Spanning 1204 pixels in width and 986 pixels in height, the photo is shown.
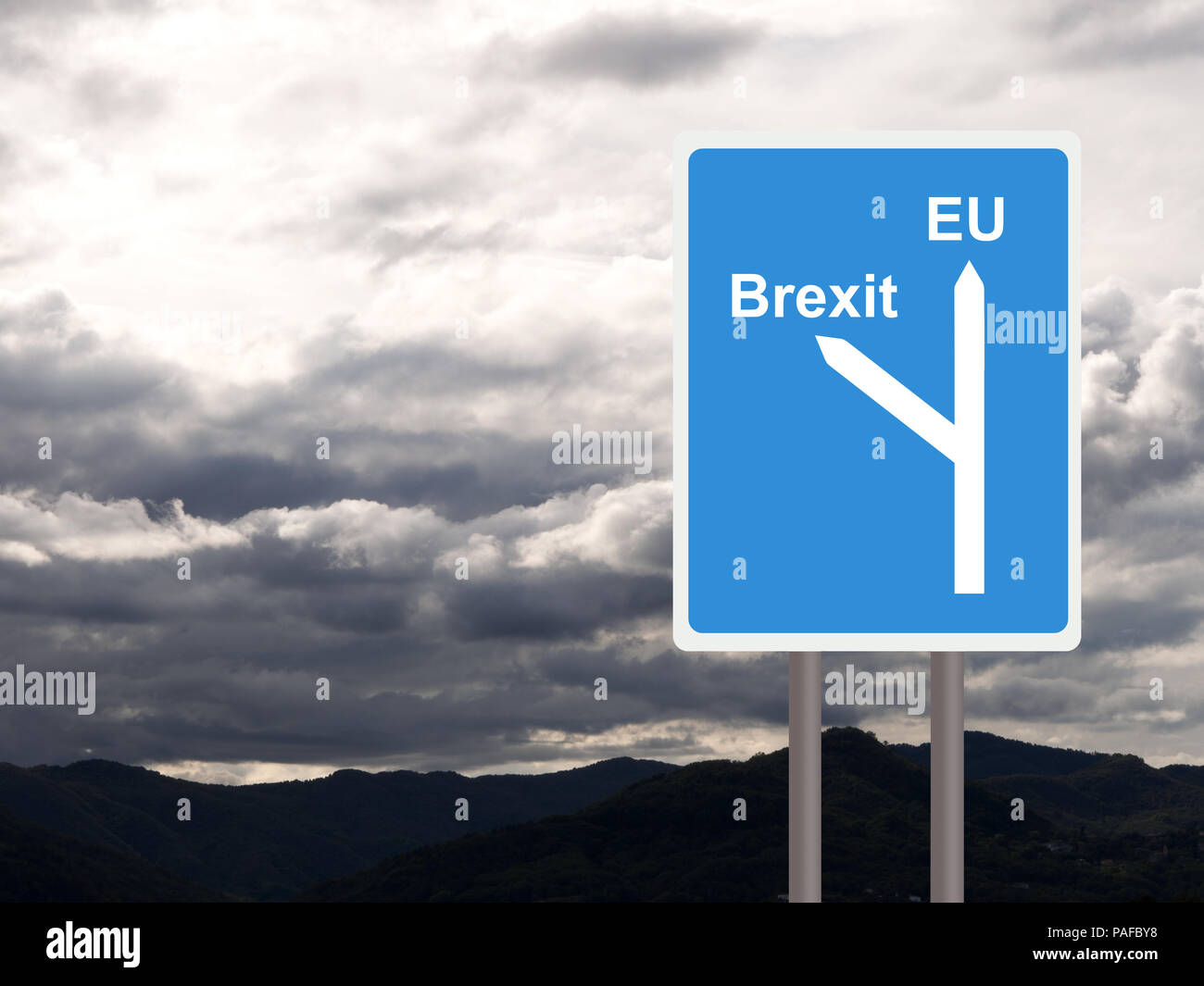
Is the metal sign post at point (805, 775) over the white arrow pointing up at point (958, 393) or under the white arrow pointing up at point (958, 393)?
under

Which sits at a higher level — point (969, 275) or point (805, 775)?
point (969, 275)

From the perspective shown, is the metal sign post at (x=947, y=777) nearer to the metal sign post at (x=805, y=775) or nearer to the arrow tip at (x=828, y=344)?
the metal sign post at (x=805, y=775)

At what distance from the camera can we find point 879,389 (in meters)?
9.36

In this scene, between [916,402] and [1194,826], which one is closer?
[916,402]

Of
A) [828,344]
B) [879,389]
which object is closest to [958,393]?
[879,389]

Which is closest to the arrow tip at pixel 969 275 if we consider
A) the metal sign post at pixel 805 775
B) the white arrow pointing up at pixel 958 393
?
the white arrow pointing up at pixel 958 393

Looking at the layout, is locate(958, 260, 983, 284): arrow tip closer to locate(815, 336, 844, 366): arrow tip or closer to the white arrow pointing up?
the white arrow pointing up

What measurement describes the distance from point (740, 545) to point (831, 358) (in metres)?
1.50

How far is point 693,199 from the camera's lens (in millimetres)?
9461

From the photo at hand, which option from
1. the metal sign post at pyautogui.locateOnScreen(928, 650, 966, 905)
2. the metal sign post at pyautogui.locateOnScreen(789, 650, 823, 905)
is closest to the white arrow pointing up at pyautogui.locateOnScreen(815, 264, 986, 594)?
the metal sign post at pyautogui.locateOnScreen(928, 650, 966, 905)

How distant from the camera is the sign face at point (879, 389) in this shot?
934 centimetres

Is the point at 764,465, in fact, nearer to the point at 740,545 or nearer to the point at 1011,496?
the point at 740,545

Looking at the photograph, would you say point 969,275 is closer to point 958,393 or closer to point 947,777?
point 958,393
